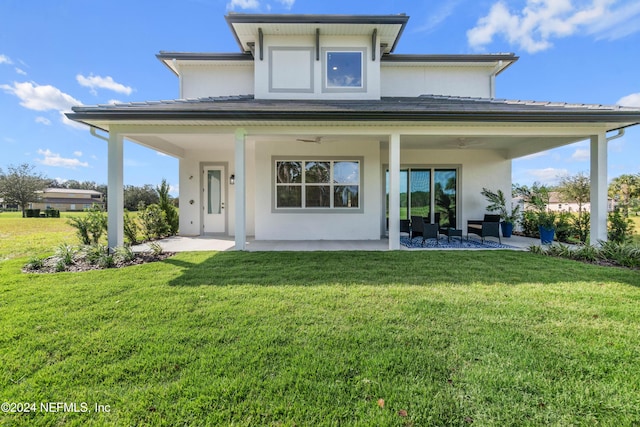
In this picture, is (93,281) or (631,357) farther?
(93,281)

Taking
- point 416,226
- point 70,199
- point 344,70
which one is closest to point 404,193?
point 416,226

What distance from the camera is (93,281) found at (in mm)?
4793

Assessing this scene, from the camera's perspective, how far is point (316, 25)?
28.5 feet

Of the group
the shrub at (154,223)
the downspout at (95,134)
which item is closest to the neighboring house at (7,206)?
the shrub at (154,223)

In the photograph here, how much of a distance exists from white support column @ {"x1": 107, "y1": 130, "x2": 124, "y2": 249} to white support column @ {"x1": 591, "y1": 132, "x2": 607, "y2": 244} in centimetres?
1251

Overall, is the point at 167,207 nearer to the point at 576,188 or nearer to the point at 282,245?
the point at 282,245

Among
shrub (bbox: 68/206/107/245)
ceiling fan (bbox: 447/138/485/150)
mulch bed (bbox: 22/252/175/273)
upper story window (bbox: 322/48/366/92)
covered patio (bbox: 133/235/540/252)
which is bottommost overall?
mulch bed (bbox: 22/252/175/273)

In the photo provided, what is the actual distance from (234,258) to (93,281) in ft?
8.44

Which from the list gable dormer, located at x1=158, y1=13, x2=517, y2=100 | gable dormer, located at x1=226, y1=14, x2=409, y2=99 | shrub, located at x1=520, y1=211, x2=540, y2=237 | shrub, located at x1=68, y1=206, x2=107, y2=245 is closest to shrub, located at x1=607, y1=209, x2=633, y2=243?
shrub, located at x1=520, y1=211, x2=540, y2=237

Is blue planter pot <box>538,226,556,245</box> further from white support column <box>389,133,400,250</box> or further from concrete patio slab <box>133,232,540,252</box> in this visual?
white support column <box>389,133,400,250</box>

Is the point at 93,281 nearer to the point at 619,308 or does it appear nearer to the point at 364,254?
the point at 364,254

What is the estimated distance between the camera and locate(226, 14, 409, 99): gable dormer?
9102mm

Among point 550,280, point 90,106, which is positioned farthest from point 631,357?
point 90,106

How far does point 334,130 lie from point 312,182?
2627 mm
